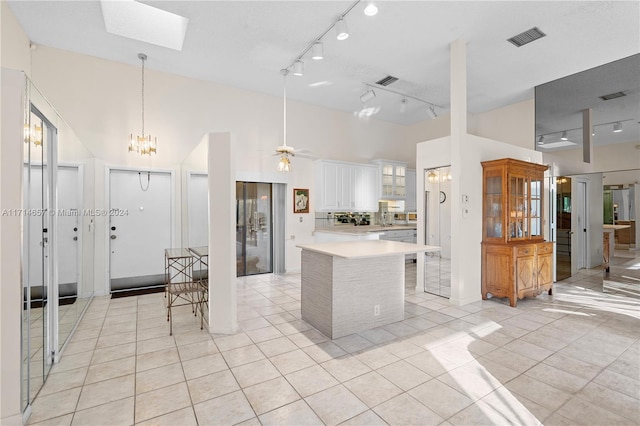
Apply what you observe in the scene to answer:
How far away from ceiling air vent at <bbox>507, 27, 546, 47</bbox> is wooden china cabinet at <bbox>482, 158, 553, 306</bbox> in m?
1.69

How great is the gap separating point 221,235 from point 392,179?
5.62 meters

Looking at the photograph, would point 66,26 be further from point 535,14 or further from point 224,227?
point 535,14

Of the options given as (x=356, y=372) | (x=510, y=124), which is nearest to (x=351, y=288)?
(x=356, y=372)

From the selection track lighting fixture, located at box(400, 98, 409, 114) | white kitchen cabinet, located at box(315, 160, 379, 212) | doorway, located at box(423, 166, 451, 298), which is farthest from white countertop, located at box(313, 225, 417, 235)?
track lighting fixture, located at box(400, 98, 409, 114)

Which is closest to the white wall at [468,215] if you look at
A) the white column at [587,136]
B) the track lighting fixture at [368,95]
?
the track lighting fixture at [368,95]

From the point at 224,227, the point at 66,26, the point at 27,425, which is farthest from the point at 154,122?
the point at 27,425

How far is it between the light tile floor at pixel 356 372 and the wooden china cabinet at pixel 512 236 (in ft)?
1.69

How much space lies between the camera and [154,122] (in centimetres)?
541

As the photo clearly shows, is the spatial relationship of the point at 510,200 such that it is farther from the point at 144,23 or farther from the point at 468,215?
the point at 144,23

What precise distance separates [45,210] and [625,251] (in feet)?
28.5

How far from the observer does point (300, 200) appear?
6.81m

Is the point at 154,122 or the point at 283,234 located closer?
the point at 154,122

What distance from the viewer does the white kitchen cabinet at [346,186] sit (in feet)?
23.0

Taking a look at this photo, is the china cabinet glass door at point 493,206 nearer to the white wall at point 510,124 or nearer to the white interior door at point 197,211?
the white wall at point 510,124
